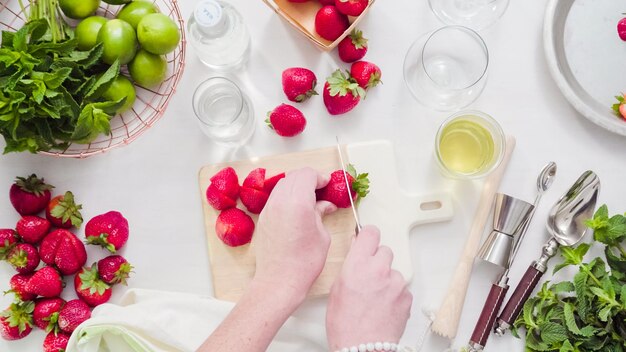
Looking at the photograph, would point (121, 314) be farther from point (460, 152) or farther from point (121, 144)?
point (460, 152)

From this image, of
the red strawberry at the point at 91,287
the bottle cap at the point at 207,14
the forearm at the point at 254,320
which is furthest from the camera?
the red strawberry at the point at 91,287

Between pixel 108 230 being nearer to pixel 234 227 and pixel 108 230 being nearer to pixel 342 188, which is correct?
pixel 234 227

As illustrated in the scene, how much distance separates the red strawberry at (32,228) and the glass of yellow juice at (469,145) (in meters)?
0.80

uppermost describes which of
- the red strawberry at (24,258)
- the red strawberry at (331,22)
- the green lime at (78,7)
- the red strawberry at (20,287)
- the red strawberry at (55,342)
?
the red strawberry at (331,22)

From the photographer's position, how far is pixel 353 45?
125 cm

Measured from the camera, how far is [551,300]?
1221mm

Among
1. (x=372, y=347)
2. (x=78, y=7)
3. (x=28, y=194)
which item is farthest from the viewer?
(x=28, y=194)

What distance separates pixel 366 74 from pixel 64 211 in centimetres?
66

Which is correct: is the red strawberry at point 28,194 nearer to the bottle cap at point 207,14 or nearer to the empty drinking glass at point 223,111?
the empty drinking glass at point 223,111

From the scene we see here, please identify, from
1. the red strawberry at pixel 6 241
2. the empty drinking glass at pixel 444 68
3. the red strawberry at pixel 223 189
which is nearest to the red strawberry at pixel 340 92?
the empty drinking glass at pixel 444 68

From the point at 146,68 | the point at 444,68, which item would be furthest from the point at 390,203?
the point at 146,68

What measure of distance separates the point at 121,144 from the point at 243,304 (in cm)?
40

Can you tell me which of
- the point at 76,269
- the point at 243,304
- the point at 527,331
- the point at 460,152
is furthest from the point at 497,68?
the point at 76,269

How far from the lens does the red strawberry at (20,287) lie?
1236 mm
